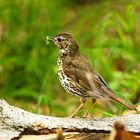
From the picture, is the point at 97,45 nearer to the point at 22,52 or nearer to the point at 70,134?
the point at 22,52

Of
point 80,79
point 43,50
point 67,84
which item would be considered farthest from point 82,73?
point 43,50

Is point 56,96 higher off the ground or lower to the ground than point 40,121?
higher

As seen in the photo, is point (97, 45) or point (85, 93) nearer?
point (85, 93)

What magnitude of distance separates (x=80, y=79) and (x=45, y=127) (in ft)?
4.00

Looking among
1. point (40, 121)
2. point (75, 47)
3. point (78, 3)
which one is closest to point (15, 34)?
point (78, 3)

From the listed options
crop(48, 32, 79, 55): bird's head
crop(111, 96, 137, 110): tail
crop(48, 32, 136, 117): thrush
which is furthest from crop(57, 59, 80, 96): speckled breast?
crop(111, 96, 137, 110): tail

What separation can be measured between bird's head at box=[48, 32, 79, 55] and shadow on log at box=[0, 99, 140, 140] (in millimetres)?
1306

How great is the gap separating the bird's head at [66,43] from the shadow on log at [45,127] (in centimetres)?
131

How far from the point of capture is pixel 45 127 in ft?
15.1

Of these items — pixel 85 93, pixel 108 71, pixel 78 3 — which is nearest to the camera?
pixel 85 93

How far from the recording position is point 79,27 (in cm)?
1031

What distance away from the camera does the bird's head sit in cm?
609

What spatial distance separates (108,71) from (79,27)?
4.14 ft

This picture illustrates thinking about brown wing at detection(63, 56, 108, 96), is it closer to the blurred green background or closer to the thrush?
the thrush
